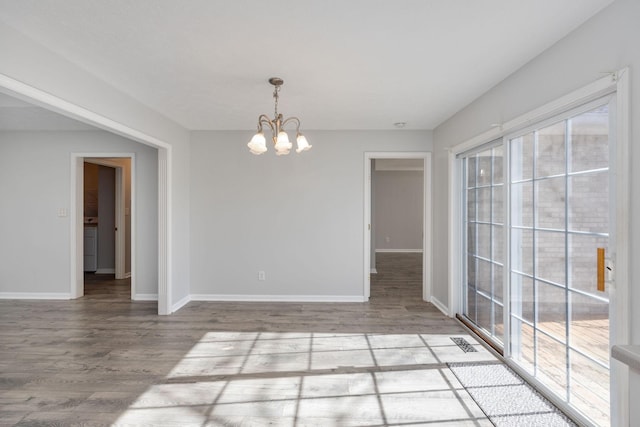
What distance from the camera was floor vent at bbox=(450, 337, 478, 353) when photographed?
3191 mm

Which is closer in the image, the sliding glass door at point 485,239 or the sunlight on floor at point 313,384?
the sunlight on floor at point 313,384

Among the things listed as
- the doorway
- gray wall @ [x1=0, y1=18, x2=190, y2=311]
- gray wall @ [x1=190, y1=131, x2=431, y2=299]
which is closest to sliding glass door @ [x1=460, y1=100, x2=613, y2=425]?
gray wall @ [x1=190, y1=131, x2=431, y2=299]

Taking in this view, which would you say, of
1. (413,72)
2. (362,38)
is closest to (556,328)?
(413,72)

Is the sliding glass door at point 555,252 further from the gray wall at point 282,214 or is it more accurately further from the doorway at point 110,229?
the doorway at point 110,229

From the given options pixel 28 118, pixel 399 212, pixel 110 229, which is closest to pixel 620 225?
pixel 28 118

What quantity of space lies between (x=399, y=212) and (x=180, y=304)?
23.9 ft

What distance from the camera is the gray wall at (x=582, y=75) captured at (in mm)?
1681

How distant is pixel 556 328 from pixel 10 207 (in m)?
6.78

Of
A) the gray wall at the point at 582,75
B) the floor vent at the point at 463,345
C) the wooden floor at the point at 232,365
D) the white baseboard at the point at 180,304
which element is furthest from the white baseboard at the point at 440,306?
the white baseboard at the point at 180,304

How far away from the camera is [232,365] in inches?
113

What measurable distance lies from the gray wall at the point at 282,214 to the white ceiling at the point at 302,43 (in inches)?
52.3

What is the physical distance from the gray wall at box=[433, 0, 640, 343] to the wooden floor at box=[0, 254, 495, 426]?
60.2 inches

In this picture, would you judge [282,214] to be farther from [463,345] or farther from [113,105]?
[463,345]

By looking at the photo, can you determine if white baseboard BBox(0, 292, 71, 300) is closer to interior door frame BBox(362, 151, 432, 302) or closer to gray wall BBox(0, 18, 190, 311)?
gray wall BBox(0, 18, 190, 311)
